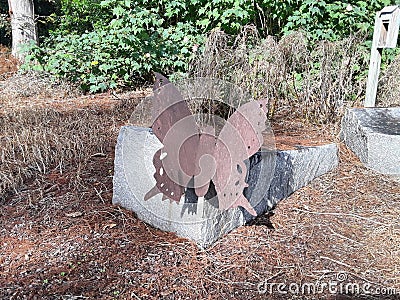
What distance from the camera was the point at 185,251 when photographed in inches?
77.1

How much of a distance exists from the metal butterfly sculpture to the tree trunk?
5.15 m

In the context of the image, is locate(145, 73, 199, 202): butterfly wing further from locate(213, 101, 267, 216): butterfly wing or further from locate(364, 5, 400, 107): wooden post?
locate(364, 5, 400, 107): wooden post

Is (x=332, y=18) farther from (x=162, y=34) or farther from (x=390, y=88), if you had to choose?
(x=162, y=34)

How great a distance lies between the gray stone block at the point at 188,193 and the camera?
1981 millimetres

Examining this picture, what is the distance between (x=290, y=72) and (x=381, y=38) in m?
1.02

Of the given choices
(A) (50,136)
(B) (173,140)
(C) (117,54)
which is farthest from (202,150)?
(C) (117,54)

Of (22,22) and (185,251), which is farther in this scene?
(22,22)

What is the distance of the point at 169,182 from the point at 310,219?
3.26ft

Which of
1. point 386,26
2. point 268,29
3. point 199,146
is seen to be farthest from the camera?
point 268,29

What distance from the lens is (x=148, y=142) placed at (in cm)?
210

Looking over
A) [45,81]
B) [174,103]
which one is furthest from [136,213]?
[45,81]

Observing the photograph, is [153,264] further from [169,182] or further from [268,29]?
[268,29]

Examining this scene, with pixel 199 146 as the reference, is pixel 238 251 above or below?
below

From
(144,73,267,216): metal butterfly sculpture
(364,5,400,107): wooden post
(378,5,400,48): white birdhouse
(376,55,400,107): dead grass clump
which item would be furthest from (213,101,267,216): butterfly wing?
(376,55,400,107): dead grass clump
